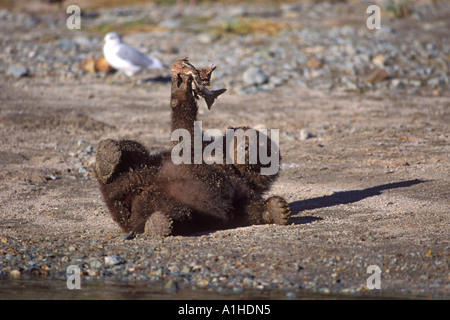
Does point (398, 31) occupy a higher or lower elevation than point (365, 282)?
higher

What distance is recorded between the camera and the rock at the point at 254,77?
430 inches

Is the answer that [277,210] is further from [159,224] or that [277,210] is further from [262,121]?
[262,121]

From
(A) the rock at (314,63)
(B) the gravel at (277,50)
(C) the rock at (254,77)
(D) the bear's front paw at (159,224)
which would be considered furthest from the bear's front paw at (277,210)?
(A) the rock at (314,63)

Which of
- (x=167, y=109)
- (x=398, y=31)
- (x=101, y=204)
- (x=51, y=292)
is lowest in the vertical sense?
(x=51, y=292)

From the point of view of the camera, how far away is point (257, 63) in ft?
38.2

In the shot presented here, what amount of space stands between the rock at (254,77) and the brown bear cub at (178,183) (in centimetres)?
601

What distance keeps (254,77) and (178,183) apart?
6419 millimetres

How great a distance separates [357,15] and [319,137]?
28.4 ft

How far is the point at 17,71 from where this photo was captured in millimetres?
11281

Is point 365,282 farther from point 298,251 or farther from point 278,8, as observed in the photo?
point 278,8

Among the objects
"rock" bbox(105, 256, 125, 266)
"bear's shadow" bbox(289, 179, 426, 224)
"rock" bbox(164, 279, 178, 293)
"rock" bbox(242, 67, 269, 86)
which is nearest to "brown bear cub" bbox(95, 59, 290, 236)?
"rock" bbox(105, 256, 125, 266)

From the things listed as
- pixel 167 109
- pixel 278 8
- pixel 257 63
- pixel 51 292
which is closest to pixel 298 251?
pixel 51 292

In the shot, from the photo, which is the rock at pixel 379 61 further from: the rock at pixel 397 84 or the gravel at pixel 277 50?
the rock at pixel 397 84

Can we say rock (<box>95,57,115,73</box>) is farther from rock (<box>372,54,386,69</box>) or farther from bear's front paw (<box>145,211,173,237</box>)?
bear's front paw (<box>145,211,173,237</box>)
